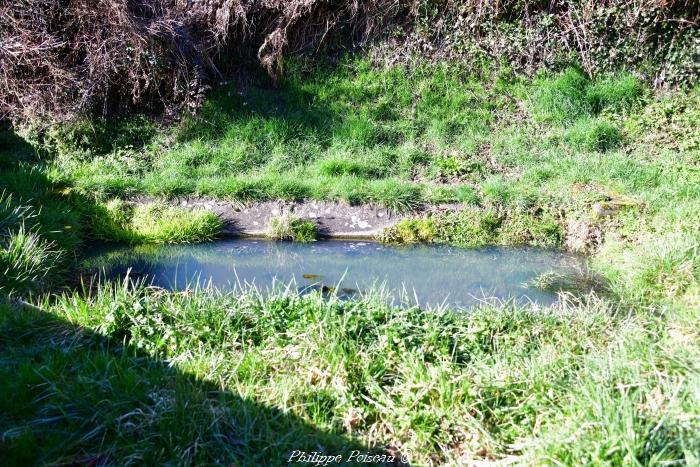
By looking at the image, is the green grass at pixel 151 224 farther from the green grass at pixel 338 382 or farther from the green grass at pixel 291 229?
the green grass at pixel 338 382

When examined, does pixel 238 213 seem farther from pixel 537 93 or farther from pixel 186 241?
pixel 537 93

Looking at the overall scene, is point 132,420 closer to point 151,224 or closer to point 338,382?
point 338,382

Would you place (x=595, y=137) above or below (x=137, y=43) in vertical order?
below

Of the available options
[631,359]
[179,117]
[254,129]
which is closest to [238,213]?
[254,129]

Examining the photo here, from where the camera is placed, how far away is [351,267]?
6770 mm

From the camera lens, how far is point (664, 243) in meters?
5.65

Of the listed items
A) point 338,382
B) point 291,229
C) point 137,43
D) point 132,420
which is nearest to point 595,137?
point 291,229

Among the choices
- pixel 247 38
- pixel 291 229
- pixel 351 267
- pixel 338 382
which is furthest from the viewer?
pixel 247 38

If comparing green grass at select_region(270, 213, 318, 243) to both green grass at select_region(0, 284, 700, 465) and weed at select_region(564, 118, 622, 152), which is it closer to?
green grass at select_region(0, 284, 700, 465)

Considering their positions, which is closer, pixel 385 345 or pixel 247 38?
pixel 385 345

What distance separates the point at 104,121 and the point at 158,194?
7.98 ft

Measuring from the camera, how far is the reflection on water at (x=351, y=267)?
19.6ft

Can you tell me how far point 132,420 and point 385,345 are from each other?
5.40 ft

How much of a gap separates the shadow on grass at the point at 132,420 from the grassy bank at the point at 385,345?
1 centimetres
